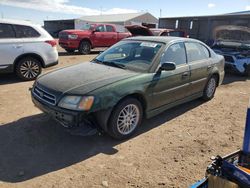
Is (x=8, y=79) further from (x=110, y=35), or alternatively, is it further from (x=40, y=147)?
(x=110, y=35)

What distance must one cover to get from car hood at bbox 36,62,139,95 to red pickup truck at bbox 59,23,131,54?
9.71 meters

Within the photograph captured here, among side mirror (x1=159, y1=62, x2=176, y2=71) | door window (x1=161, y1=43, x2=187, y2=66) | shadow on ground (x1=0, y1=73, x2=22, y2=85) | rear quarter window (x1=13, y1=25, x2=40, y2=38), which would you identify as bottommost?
shadow on ground (x1=0, y1=73, x2=22, y2=85)

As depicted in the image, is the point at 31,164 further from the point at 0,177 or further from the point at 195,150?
the point at 195,150

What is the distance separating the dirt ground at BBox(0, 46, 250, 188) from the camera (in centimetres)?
311

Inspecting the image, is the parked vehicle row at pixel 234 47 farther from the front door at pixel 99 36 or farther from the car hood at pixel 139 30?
the front door at pixel 99 36

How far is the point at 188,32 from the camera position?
57.0ft

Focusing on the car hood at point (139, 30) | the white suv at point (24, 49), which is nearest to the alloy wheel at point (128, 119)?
the white suv at point (24, 49)

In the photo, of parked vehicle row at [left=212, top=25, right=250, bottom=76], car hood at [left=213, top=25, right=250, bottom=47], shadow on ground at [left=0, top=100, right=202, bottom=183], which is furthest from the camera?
car hood at [left=213, top=25, right=250, bottom=47]

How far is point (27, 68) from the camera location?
7422 mm

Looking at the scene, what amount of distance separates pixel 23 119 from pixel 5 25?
140 inches

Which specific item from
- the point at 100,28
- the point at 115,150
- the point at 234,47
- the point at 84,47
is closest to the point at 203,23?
the point at 234,47

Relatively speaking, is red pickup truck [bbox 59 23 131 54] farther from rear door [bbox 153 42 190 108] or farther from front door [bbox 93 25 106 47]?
rear door [bbox 153 42 190 108]

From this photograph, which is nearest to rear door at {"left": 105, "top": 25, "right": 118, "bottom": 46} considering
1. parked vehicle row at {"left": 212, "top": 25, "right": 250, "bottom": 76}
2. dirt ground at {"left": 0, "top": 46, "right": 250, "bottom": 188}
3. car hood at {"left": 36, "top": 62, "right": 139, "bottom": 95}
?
parked vehicle row at {"left": 212, "top": 25, "right": 250, "bottom": 76}

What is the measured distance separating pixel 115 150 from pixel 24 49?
15.8ft
